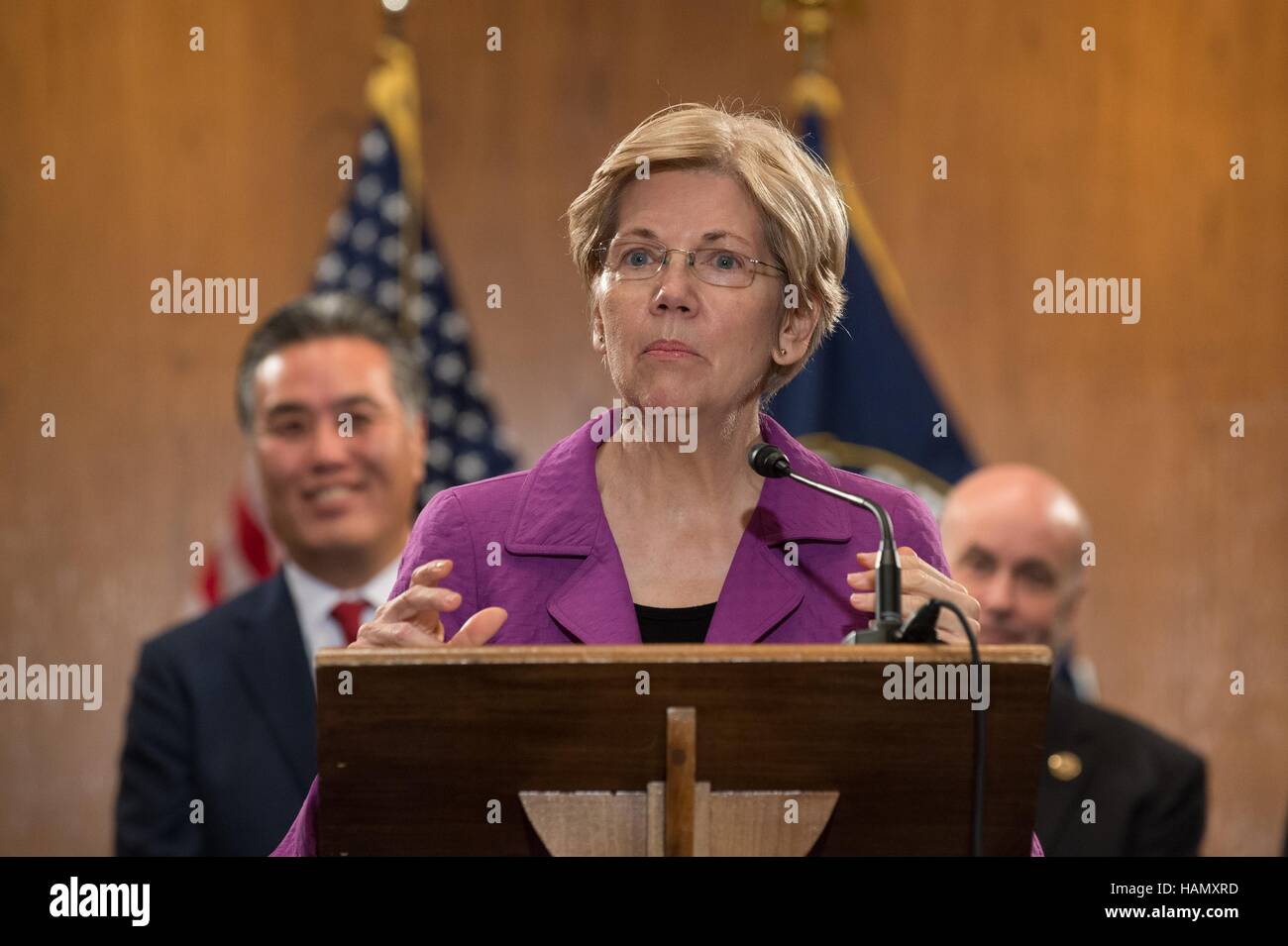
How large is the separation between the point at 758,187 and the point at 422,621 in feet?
2.72

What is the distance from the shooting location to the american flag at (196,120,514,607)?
423 centimetres

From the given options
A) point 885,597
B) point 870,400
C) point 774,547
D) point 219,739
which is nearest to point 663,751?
point 885,597

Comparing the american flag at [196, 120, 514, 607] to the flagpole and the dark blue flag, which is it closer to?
the flagpole

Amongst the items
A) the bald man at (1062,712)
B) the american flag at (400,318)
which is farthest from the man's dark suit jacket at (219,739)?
the bald man at (1062,712)

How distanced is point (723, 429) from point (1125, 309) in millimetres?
2810

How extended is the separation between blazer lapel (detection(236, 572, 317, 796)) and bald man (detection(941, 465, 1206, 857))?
1501 mm

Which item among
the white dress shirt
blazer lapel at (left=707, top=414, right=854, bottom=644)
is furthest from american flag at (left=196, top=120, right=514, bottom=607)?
blazer lapel at (left=707, top=414, right=854, bottom=644)

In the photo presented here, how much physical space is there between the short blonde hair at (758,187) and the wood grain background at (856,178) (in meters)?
2.28

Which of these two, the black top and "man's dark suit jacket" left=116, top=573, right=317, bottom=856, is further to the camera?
"man's dark suit jacket" left=116, top=573, right=317, bottom=856

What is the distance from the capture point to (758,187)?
6.87 ft

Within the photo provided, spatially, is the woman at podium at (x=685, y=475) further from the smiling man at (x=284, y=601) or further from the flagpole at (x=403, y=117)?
the flagpole at (x=403, y=117)

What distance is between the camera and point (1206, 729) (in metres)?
4.47
